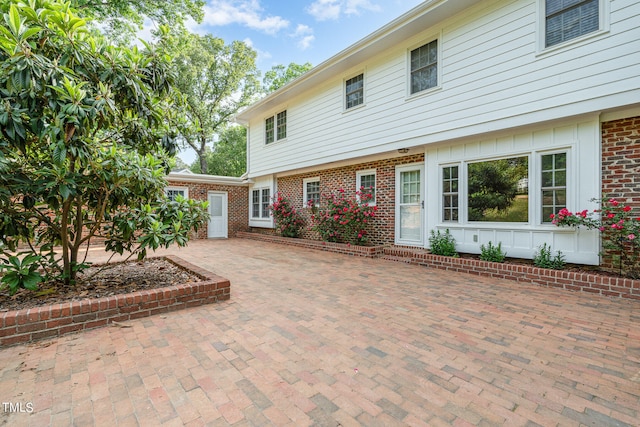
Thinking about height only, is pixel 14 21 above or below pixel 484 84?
below

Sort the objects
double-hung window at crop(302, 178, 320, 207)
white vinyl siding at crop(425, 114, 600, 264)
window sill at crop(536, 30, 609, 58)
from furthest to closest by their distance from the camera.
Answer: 1. double-hung window at crop(302, 178, 320, 207)
2. white vinyl siding at crop(425, 114, 600, 264)
3. window sill at crop(536, 30, 609, 58)

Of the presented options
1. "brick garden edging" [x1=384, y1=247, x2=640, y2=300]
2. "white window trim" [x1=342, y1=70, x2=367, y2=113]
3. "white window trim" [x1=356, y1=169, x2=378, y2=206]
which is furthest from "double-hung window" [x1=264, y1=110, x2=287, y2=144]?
"brick garden edging" [x1=384, y1=247, x2=640, y2=300]

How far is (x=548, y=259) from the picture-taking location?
16.3ft

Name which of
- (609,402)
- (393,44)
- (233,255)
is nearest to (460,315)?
(609,402)

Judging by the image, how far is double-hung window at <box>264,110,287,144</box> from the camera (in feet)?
36.0

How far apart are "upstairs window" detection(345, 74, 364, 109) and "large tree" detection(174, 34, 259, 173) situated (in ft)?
43.7

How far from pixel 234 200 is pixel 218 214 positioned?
0.94 m

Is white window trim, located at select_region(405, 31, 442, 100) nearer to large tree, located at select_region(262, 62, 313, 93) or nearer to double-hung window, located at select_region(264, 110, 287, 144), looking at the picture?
double-hung window, located at select_region(264, 110, 287, 144)

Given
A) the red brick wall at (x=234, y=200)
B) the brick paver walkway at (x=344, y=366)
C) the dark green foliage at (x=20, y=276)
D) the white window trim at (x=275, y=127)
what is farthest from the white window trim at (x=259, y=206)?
the dark green foliage at (x=20, y=276)

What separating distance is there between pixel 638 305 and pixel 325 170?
7.60 metres

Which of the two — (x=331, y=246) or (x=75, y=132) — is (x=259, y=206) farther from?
(x=75, y=132)

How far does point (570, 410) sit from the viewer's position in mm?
1799

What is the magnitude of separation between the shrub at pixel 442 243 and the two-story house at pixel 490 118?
0.16 m

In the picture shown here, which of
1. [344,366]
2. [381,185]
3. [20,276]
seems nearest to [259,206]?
[381,185]
